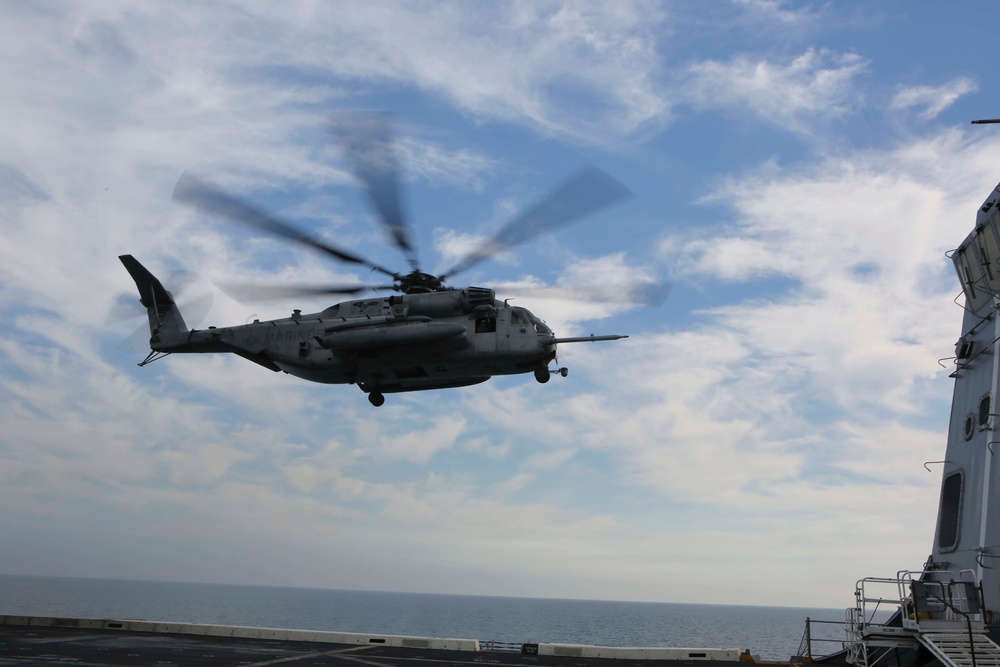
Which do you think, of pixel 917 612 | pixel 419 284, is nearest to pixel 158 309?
pixel 419 284

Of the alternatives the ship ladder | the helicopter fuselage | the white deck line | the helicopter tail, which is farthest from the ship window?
the helicopter tail

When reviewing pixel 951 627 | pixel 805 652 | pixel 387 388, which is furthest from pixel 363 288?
pixel 951 627

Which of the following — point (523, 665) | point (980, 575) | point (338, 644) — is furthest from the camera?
point (338, 644)

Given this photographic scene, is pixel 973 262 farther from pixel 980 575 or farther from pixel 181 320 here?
pixel 181 320

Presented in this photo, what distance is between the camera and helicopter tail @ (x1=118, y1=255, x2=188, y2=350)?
83.4ft

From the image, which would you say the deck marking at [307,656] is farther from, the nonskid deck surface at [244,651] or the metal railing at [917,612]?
the metal railing at [917,612]

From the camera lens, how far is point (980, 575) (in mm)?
12930

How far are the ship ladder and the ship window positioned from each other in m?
2.72

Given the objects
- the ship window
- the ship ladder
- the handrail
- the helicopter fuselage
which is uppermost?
the helicopter fuselage

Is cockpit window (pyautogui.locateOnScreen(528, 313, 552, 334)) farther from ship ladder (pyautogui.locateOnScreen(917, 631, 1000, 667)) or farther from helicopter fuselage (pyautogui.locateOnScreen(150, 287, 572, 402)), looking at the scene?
ship ladder (pyautogui.locateOnScreen(917, 631, 1000, 667))

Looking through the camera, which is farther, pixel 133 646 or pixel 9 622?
pixel 9 622

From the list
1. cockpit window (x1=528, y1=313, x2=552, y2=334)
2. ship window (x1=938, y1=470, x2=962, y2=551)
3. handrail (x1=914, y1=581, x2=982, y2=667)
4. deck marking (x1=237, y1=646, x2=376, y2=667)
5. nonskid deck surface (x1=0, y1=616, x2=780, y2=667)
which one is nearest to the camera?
handrail (x1=914, y1=581, x2=982, y2=667)

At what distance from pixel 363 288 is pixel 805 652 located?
565 inches

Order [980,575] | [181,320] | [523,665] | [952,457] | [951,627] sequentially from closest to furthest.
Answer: [951,627] < [980,575] < [952,457] < [523,665] < [181,320]
